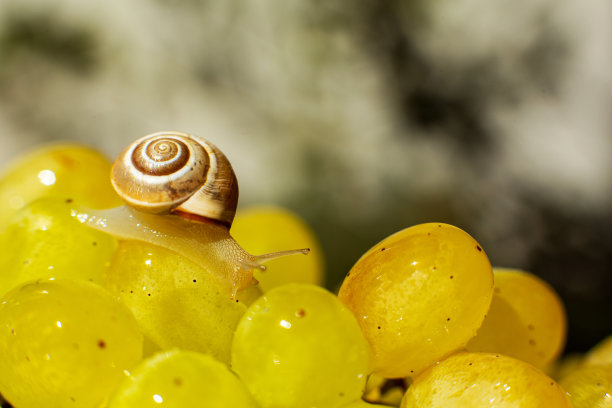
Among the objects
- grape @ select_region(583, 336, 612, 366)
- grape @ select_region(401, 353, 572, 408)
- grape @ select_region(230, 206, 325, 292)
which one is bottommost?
grape @ select_region(230, 206, 325, 292)

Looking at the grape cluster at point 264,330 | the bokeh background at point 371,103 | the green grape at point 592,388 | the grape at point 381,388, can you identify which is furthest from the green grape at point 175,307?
the bokeh background at point 371,103

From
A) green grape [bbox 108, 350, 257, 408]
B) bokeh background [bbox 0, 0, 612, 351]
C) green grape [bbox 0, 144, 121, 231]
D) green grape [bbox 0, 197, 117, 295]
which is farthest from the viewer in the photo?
bokeh background [bbox 0, 0, 612, 351]

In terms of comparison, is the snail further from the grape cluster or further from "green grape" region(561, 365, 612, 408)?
"green grape" region(561, 365, 612, 408)

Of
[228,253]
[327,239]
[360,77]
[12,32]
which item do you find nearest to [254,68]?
[360,77]

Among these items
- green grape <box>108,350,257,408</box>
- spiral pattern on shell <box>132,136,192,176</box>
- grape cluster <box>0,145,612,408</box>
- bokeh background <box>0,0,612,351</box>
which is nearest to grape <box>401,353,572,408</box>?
grape cluster <box>0,145,612,408</box>

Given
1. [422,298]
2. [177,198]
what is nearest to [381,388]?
[422,298]

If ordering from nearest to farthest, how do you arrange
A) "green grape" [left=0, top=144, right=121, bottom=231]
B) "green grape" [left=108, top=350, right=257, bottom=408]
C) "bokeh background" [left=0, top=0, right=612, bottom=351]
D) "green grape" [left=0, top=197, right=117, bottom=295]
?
1. "green grape" [left=108, top=350, right=257, bottom=408]
2. "green grape" [left=0, top=197, right=117, bottom=295]
3. "green grape" [left=0, top=144, right=121, bottom=231]
4. "bokeh background" [left=0, top=0, right=612, bottom=351]

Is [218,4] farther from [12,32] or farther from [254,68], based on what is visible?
[12,32]
